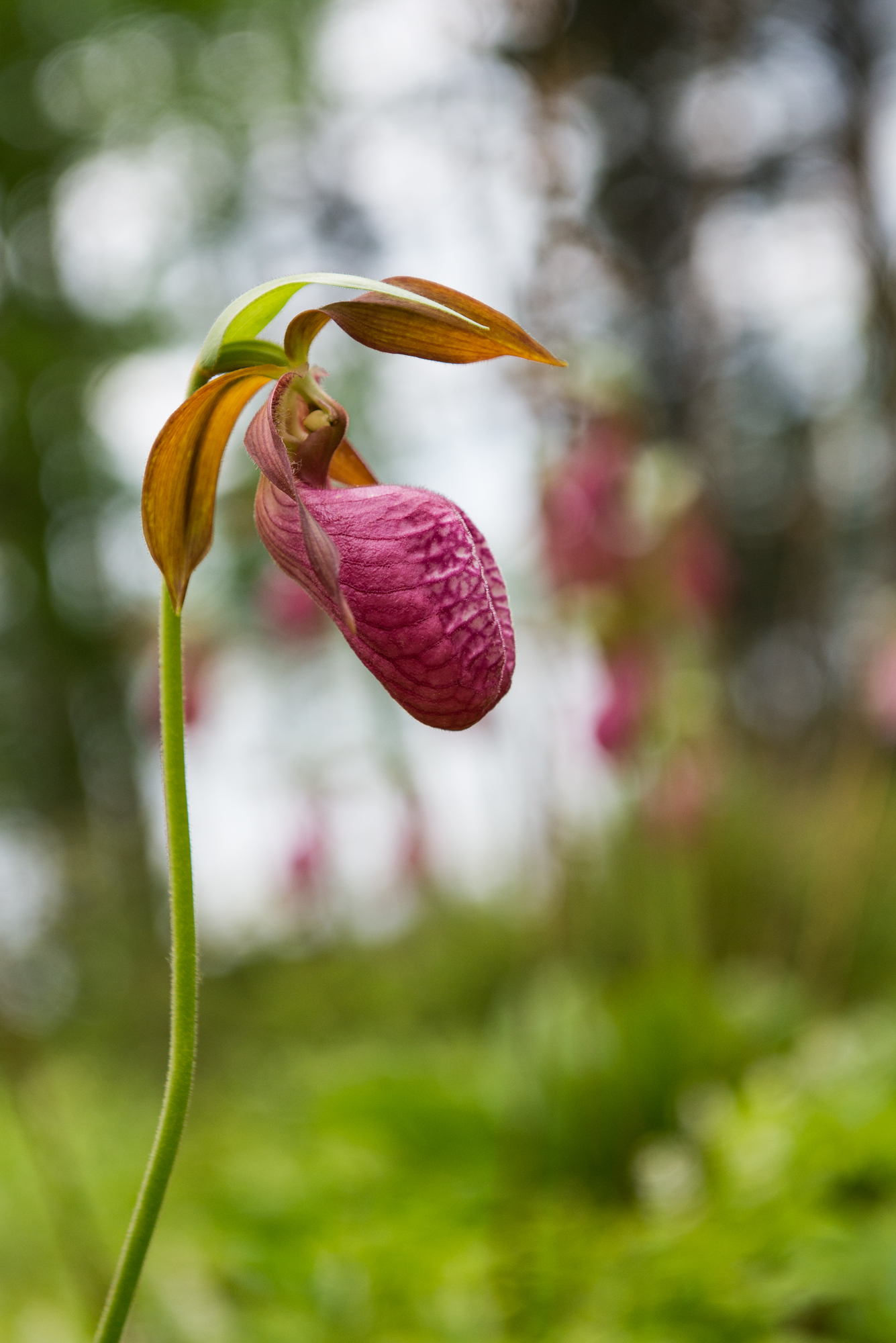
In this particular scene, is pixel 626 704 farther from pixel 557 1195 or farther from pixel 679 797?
pixel 557 1195

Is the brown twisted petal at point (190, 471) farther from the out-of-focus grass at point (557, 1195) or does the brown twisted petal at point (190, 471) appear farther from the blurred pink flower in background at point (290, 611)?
the blurred pink flower in background at point (290, 611)

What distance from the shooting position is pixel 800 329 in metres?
5.76

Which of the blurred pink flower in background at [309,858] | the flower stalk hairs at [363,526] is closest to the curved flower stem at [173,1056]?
the flower stalk hairs at [363,526]

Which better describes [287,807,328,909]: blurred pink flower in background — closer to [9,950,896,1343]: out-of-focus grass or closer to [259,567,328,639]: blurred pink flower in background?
[9,950,896,1343]: out-of-focus grass

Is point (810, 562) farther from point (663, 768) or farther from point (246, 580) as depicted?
point (246, 580)

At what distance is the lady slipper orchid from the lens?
0.36 metres

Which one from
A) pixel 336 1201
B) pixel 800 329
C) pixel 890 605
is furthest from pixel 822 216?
pixel 336 1201

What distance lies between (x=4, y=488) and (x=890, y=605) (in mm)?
5009

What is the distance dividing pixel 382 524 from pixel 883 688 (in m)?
1.51

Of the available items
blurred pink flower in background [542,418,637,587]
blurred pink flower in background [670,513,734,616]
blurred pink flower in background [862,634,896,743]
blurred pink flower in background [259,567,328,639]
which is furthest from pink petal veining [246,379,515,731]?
blurred pink flower in background [862,634,896,743]

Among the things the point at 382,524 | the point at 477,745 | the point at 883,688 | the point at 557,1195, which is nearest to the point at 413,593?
the point at 382,524

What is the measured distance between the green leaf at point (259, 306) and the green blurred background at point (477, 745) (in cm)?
49

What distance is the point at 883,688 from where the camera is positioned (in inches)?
66.9

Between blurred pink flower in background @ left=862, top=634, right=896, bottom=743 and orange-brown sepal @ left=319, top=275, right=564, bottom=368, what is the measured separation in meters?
1.42
